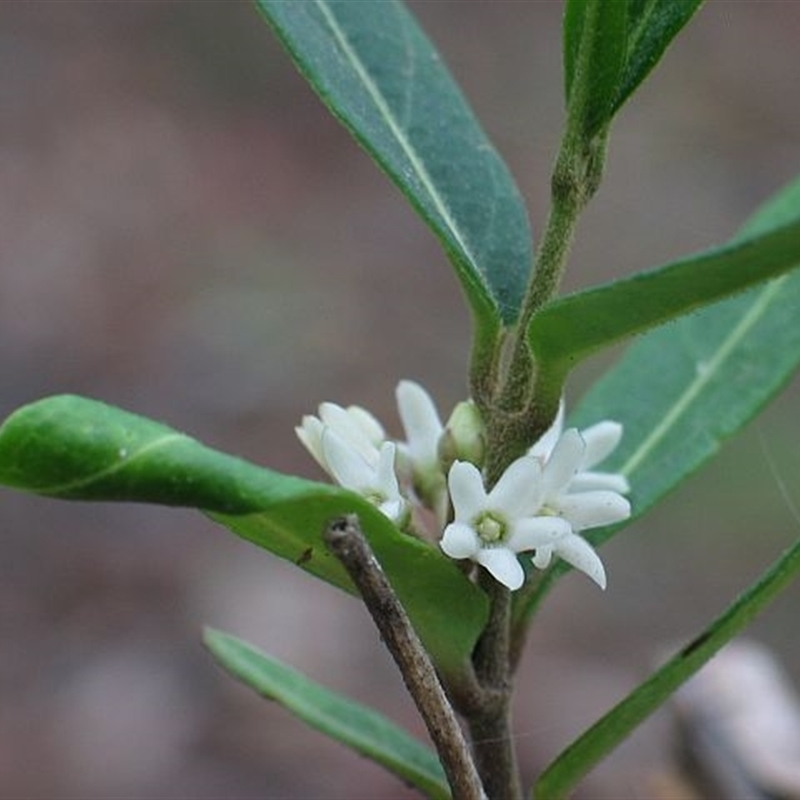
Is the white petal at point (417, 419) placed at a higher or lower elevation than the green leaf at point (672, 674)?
higher

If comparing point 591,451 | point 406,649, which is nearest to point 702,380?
point 591,451

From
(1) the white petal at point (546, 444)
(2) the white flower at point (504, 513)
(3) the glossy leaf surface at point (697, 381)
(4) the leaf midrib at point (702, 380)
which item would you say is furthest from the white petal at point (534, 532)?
(4) the leaf midrib at point (702, 380)

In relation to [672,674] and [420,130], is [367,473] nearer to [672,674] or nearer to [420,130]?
[672,674]

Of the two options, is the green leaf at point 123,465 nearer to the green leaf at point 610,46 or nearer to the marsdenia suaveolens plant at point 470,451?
the marsdenia suaveolens plant at point 470,451

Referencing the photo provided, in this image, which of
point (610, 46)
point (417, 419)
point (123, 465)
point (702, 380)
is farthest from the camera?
point (702, 380)

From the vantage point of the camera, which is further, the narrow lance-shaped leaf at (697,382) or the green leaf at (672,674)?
the narrow lance-shaped leaf at (697,382)

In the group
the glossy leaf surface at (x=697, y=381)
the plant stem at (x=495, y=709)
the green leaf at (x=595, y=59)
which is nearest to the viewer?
the green leaf at (x=595, y=59)

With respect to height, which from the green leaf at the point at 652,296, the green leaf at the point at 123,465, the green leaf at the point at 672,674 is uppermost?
the green leaf at the point at 123,465
